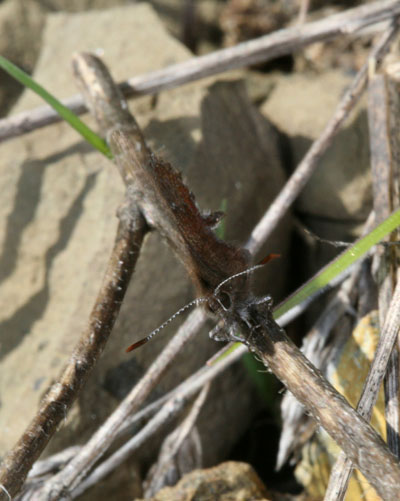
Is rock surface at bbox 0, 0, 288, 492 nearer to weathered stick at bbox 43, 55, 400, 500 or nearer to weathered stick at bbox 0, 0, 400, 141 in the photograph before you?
weathered stick at bbox 0, 0, 400, 141

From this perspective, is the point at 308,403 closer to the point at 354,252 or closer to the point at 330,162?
the point at 354,252

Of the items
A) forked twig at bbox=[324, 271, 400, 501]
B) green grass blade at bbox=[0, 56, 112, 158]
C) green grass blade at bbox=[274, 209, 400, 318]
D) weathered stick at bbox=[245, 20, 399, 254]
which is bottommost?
forked twig at bbox=[324, 271, 400, 501]

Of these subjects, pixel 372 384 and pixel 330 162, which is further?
pixel 330 162

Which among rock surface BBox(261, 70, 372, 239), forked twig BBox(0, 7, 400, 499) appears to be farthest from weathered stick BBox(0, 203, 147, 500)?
rock surface BBox(261, 70, 372, 239)

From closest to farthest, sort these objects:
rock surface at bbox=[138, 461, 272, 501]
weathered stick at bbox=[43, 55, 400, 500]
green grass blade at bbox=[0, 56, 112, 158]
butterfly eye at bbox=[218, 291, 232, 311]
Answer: weathered stick at bbox=[43, 55, 400, 500]
butterfly eye at bbox=[218, 291, 232, 311]
rock surface at bbox=[138, 461, 272, 501]
green grass blade at bbox=[0, 56, 112, 158]

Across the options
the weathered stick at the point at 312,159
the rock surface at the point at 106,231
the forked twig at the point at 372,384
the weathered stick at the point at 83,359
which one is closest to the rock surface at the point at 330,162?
the rock surface at the point at 106,231

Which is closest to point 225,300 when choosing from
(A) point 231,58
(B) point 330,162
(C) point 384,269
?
A: (C) point 384,269
